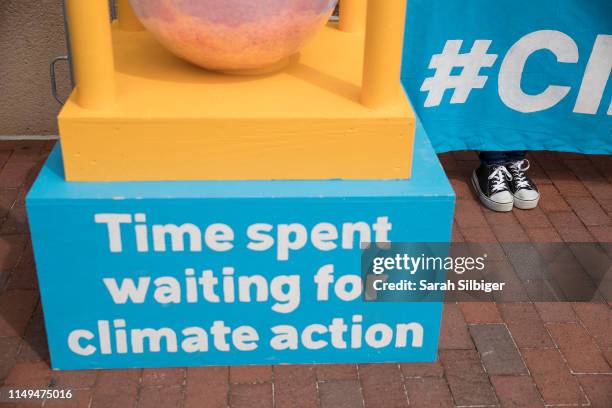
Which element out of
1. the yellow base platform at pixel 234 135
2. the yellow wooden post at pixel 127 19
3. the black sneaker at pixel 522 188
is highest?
the yellow wooden post at pixel 127 19

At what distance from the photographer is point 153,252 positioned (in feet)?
6.88

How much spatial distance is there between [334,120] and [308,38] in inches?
12.8

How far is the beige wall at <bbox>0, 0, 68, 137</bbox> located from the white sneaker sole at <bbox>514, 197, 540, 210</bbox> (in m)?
2.39

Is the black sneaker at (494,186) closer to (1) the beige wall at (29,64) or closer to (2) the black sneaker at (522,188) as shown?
(2) the black sneaker at (522,188)

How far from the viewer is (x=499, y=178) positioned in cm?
342

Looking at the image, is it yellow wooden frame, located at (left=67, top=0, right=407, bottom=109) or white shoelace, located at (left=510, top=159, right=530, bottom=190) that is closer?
yellow wooden frame, located at (left=67, top=0, right=407, bottom=109)

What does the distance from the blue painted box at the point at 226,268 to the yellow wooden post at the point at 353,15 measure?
62 cm

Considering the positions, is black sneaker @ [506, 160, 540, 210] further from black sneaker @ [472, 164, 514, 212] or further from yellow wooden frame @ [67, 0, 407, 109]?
yellow wooden frame @ [67, 0, 407, 109]

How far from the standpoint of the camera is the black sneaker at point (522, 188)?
336 centimetres

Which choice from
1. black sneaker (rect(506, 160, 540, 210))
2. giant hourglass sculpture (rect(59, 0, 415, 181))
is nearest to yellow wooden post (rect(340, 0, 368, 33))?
giant hourglass sculpture (rect(59, 0, 415, 181))

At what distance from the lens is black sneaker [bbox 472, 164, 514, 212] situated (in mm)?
3326

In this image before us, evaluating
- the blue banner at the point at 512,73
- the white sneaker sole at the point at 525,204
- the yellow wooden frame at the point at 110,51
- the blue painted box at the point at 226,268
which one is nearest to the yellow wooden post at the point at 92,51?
the yellow wooden frame at the point at 110,51

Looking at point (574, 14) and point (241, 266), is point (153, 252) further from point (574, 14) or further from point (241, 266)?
point (574, 14)

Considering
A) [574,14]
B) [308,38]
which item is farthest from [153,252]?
[574,14]
